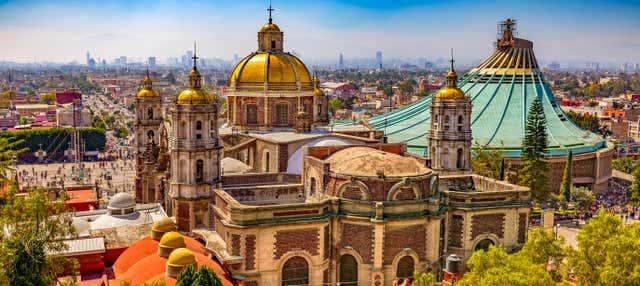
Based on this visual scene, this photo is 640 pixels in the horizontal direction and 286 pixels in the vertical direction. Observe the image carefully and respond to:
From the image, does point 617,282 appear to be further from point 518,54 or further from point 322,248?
point 518,54

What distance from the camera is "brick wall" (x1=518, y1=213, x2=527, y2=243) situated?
2769cm

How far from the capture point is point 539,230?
23.0 m

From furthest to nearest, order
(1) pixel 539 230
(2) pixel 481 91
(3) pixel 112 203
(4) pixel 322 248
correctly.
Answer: (2) pixel 481 91 < (3) pixel 112 203 < (4) pixel 322 248 < (1) pixel 539 230

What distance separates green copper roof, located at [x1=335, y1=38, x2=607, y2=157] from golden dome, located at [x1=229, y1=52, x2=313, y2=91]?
1906 cm

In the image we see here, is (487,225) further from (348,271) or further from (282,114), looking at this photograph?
(282,114)

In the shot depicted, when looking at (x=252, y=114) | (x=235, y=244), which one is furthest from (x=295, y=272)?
(x=252, y=114)

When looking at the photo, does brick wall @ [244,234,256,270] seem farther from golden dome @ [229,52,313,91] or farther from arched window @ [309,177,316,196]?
golden dome @ [229,52,313,91]

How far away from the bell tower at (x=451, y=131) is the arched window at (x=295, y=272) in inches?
478

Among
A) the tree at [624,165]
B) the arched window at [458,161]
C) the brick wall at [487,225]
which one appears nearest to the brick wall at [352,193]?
the brick wall at [487,225]

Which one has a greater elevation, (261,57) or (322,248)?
(261,57)

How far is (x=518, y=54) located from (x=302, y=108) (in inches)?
1568

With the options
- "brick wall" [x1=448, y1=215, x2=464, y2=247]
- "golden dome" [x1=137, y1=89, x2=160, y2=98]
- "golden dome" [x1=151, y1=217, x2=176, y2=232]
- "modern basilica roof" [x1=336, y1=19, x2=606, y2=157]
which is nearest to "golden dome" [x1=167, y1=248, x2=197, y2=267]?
"golden dome" [x1=151, y1=217, x2=176, y2=232]

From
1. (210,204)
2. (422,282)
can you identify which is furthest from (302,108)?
(422,282)

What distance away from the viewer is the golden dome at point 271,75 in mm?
36469
